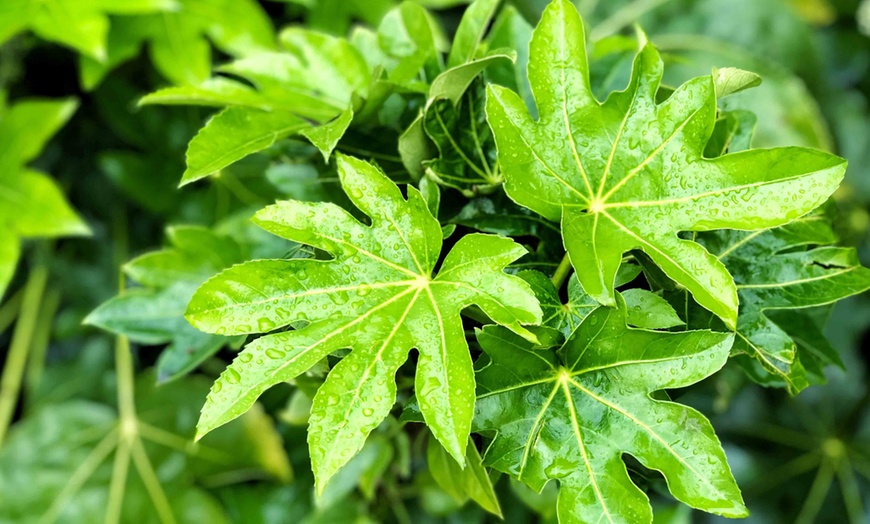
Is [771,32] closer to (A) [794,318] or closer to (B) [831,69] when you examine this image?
(B) [831,69]

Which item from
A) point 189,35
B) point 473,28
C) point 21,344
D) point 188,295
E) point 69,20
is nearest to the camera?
point 473,28

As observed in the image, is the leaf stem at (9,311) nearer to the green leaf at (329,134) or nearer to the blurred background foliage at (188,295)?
the blurred background foliage at (188,295)

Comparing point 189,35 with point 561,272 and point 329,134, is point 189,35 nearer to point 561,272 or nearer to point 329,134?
point 329,134

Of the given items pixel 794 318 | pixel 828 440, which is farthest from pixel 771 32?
pixel 794 318

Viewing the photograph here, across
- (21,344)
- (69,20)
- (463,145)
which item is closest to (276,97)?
(463,145)

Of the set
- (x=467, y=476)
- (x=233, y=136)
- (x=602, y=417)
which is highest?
(x=233, y=136)

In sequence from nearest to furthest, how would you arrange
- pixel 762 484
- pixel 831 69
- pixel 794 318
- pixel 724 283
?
pixel 724 283 → pixel 794 318 → pixel 762 484 → pixel 831 69
